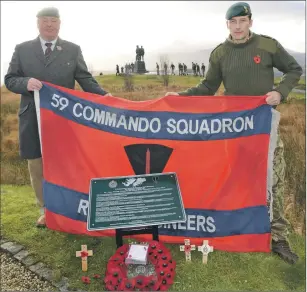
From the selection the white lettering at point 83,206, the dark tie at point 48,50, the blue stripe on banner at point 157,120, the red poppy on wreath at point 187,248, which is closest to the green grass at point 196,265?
the red poppy on wreath at point 187,248

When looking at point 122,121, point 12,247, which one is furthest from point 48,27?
point 12,247

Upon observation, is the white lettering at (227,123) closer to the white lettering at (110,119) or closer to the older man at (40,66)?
the white lettering at (110,119)

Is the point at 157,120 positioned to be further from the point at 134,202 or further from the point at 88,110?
the point at 134,202

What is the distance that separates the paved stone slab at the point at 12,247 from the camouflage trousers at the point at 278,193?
2874 mm

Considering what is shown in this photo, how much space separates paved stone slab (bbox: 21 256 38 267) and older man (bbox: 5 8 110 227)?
1103 millimetres

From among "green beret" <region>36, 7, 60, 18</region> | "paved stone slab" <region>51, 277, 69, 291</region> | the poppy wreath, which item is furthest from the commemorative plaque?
"green beret" <region>36, 7, 60, 18</region>

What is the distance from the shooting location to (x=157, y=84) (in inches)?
276

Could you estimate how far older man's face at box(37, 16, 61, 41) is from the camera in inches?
159

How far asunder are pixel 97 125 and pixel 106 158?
1.16 feet

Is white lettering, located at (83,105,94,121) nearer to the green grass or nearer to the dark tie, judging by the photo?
the dark tie

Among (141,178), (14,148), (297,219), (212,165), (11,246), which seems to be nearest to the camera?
(141,178)

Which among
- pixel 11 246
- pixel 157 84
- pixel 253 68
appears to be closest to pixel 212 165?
pixel 253 68

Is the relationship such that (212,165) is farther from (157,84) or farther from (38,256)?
(157,84)

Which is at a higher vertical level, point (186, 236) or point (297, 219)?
point (186, 236)
